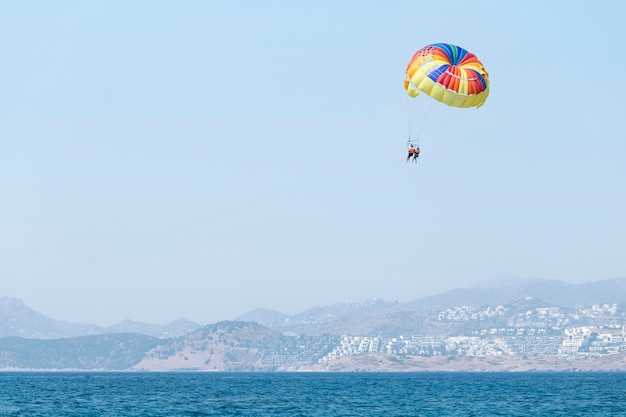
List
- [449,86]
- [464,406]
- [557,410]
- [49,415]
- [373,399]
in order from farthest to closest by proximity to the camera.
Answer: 1. [373,399]
2. [464,406]
3. [557,410]
4. [49,415]
5. [449,86]

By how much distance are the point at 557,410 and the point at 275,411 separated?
40.2 meters

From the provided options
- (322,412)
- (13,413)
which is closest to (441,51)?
(322,412)

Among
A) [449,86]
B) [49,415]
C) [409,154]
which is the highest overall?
[449,86]

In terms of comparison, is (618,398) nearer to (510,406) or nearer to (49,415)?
(510,406)

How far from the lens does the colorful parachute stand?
114688 mm

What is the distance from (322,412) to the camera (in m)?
140

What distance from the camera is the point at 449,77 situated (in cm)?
11488

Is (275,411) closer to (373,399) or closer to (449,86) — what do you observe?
(373,399)

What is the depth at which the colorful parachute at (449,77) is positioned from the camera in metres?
115

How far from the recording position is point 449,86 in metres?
114

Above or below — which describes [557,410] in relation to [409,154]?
below

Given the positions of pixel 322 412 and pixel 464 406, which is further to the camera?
pixel 464 406

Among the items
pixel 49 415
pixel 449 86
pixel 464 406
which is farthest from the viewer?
pixel 464 406

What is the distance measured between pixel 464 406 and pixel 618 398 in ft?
138
